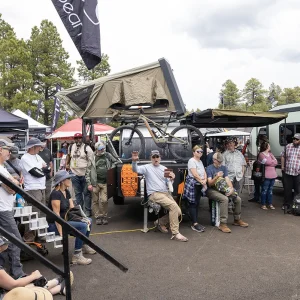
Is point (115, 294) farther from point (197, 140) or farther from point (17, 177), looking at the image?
point (197, 140)

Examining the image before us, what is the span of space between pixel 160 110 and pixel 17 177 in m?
3.76

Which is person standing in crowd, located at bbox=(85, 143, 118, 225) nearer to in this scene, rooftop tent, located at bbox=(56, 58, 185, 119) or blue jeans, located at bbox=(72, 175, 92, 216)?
blue jeans, located at bbox=(72, 175, 92, 216)

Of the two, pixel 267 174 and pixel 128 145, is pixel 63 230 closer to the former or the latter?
pixel 128 145

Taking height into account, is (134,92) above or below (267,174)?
above

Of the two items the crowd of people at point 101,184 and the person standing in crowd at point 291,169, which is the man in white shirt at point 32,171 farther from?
the person standing in crowd at point 291,169

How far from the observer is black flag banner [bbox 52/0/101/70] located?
6.05 meters

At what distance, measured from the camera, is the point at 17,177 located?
5.16m

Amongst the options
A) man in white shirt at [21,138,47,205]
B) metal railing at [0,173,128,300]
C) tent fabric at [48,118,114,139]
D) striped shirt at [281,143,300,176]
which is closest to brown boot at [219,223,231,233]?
striped shirt at [281,143,300,176]

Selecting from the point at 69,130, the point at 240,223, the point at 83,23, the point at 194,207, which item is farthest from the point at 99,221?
the point at 69,130

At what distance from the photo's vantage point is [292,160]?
7590mm

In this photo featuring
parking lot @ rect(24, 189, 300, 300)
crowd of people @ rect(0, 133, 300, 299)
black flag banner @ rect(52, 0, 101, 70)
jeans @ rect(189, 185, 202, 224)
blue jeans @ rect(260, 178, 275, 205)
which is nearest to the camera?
parking lot @ rect(24, 189, 300, 300)

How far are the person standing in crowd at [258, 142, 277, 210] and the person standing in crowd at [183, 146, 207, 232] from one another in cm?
232

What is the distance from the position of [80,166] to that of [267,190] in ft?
16.0

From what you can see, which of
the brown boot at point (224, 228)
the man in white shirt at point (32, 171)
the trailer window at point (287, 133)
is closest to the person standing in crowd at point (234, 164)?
the brown boot at point (224, 228)
